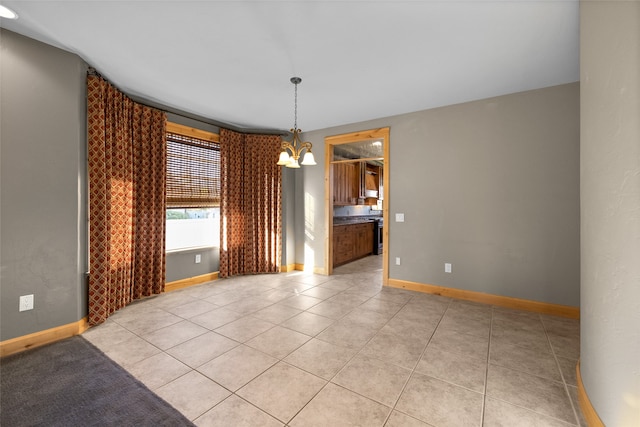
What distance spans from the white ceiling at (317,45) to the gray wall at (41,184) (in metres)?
0.28

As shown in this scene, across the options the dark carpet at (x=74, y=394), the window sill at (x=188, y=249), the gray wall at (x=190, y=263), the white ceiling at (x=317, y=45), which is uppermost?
the white ceiling at (x=317, y=45)

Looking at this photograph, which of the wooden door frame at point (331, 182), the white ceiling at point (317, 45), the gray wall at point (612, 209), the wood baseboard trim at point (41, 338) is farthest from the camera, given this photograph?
the wooden door frame at point (331, 182)

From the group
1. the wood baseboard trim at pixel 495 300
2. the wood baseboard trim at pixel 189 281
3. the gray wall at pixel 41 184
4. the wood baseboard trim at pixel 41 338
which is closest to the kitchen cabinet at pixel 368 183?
the wood baseboard trim at pixel 495 300

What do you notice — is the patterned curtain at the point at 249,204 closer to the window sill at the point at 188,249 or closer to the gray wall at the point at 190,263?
the gray wall at the point at 190,263

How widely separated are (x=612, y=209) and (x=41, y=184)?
13.8ft

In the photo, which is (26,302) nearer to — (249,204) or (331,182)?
(249,204)

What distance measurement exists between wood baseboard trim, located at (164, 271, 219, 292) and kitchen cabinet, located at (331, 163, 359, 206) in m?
2.88

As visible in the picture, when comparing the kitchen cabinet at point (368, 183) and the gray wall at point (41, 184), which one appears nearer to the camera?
the gray wall at point (41, 184)

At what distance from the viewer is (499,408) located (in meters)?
1.64

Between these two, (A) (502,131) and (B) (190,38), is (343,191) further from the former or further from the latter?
(B) (190,38)

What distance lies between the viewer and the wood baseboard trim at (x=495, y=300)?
3.05 meters

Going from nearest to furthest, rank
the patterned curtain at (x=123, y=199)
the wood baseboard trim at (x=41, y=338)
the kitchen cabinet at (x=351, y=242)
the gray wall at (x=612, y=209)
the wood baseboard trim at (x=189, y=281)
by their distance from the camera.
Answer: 1. the gray wall at (x=612, y=209)
2. the wood baseboard trim at (x=41, y=338)
3. the patterned curtain at (x=123, y=199)
4. the wood baseboard trim at (x=189, y=281)
5. the kitchen cabinet at (x=351, y=242)

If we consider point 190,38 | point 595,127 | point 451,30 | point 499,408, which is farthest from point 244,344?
point 451,30

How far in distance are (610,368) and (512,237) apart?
7.55 feet
